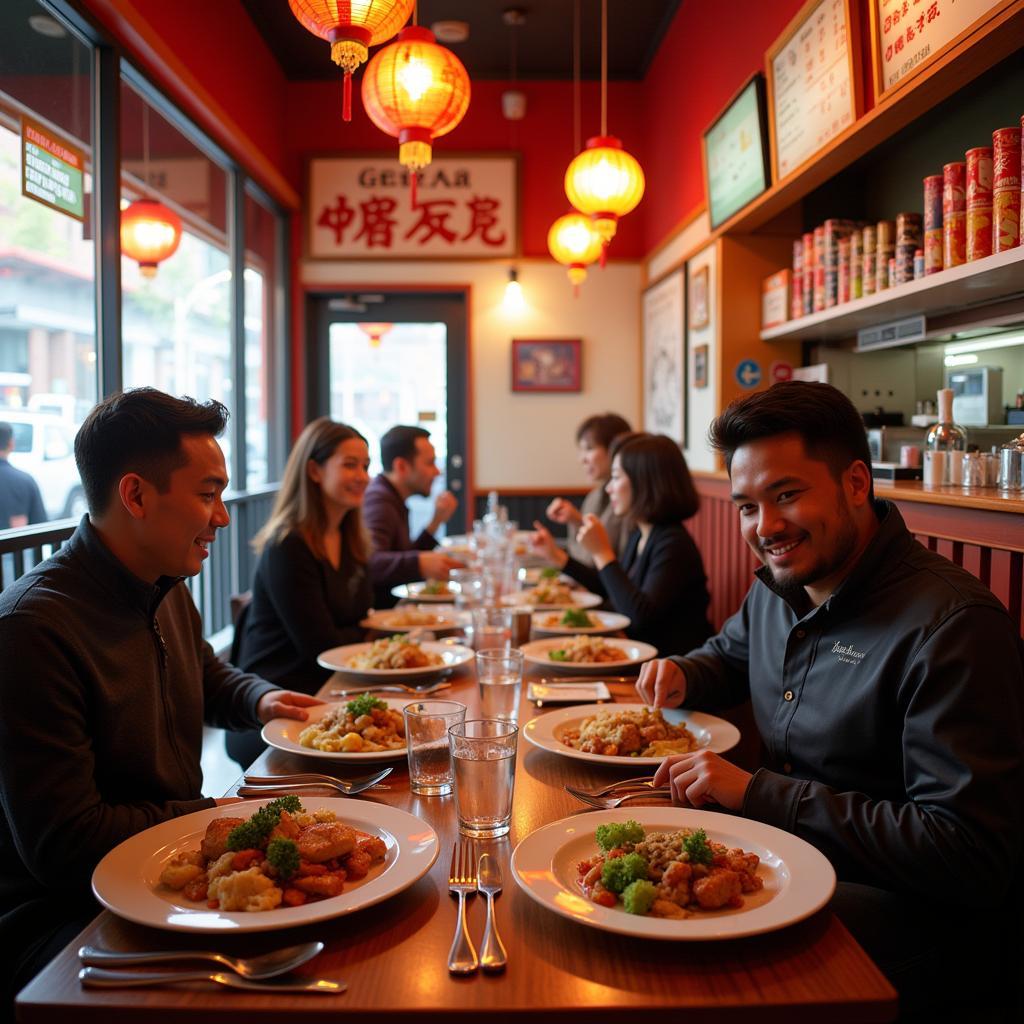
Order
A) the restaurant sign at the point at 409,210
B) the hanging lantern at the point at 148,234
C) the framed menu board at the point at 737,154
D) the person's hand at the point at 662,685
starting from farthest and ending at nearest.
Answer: the restaurant sign at the point at 409,210 < the hanging lantern at the point at 148,234 < the framed menu board at the point at 737,154 < the person's hand at the point at 662,685

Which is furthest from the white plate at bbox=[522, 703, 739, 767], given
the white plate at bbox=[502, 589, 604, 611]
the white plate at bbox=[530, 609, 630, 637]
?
the white plate at bbox=[502, 589, 604, 611]

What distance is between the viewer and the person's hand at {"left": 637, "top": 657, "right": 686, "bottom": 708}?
1.77 meters

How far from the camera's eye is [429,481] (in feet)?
15.2

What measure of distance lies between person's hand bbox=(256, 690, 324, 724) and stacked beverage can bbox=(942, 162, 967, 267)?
6.12 feet

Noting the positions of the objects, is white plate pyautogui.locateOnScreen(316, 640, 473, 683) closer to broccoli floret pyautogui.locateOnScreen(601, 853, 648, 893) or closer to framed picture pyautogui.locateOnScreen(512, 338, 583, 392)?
broccoli floret pyautogui.locateOnScreen(601, 853, 648, 893)

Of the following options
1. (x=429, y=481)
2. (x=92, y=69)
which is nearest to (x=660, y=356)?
(x=429, y=481)

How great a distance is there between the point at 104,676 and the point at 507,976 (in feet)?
2.68

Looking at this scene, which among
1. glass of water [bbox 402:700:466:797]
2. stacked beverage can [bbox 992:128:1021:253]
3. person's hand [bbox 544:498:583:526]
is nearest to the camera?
glass of water [bbox 402:700:466:797]

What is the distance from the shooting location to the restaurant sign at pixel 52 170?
300cm

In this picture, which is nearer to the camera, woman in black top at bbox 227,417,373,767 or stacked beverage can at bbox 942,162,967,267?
stacked beverage can at bbox 942,162,967,267

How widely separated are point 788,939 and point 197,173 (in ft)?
17.0

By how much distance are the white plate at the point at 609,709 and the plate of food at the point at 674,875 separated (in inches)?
10.5

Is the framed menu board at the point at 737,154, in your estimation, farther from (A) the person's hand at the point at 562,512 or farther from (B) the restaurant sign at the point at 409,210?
(B) the restaurant sign at the point at 409,210

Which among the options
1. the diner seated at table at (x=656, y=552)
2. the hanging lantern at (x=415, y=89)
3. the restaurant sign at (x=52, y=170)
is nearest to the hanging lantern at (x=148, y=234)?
the restaurant sign at (x=52, y=170)
